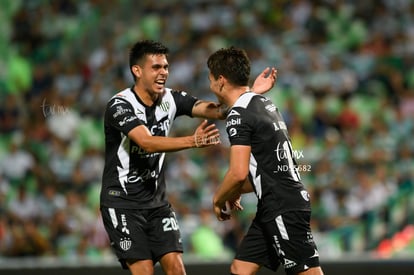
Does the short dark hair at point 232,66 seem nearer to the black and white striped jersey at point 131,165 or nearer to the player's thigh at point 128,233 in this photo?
the black and white striped jersey at point 131,165

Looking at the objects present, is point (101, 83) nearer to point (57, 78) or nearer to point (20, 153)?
point (57, 78)

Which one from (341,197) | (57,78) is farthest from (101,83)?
(341,197)

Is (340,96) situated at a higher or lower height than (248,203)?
higher

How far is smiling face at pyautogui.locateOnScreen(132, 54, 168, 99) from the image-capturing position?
277 inches

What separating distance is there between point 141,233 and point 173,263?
1.16ft

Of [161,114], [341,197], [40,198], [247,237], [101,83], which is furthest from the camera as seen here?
[101,83]

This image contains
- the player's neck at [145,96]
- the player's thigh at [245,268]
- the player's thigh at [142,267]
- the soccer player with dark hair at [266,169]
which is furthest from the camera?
the player's neck at [145,96]

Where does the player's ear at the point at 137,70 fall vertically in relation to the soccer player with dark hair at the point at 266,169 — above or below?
above

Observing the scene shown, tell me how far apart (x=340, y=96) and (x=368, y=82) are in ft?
1.66

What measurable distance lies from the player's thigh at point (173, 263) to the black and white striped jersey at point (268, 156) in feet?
2.97

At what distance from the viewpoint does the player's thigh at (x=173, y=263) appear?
6.95m

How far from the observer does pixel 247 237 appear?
21.9 feet

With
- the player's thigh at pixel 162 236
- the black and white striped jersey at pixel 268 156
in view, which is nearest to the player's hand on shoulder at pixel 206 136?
the black and white striped jersey at pixel 268 156

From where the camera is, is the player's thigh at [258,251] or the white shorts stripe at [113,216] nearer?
the player's thigh at [258,251]
